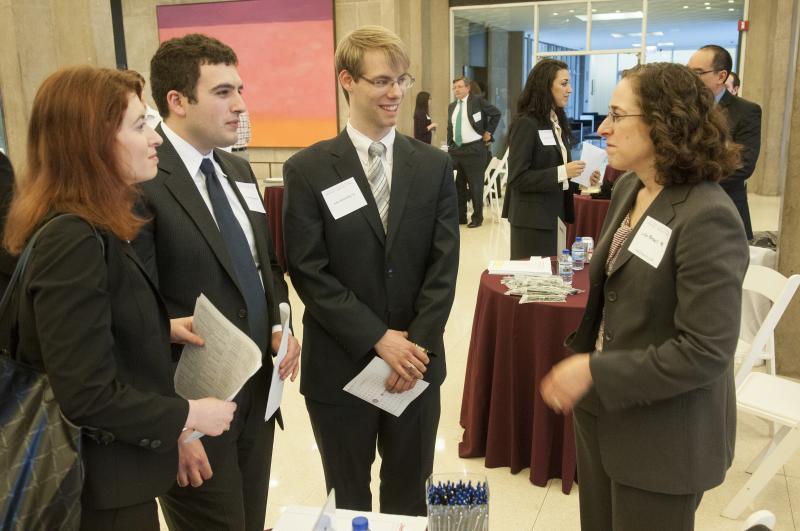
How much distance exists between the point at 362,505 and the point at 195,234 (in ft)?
3.43

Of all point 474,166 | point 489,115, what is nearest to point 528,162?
point 474,166

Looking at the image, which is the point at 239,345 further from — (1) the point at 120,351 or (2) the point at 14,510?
(2) the point at 14,510

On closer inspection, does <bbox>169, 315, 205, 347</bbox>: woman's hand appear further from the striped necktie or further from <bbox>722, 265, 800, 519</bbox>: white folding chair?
<bbox>722, 265, 800, 519</bbox>: white folding chair

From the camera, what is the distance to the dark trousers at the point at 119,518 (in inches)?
51.2

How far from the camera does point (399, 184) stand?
202 cm

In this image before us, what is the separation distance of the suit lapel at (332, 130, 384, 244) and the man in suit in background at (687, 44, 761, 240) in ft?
10.1

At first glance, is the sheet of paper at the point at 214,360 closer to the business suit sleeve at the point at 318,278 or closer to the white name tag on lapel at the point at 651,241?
the business suit sleeve at the point at 318,278

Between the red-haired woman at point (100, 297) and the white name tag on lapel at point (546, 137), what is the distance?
2.94 meters

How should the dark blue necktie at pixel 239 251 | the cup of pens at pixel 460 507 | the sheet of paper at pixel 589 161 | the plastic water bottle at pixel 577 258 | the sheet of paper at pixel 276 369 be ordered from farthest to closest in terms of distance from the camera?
the sheet of paper at pixel 589 161 < the plastic water bottle at pixel 577 258 < the dark blue necktie at pixel 239 251 < the sheet of paper at pixel 276 369 < the cup of pens at pixel 460 507

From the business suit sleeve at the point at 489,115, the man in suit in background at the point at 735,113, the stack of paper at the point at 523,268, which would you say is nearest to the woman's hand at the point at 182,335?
the stack of paper at the point at 523,268

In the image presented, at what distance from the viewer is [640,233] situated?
1.59 meters

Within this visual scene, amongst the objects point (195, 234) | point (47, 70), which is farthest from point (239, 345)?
point (47, 70)

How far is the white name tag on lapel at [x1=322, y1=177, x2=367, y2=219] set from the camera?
198 centimetres

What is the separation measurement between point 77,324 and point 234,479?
0.78 m
